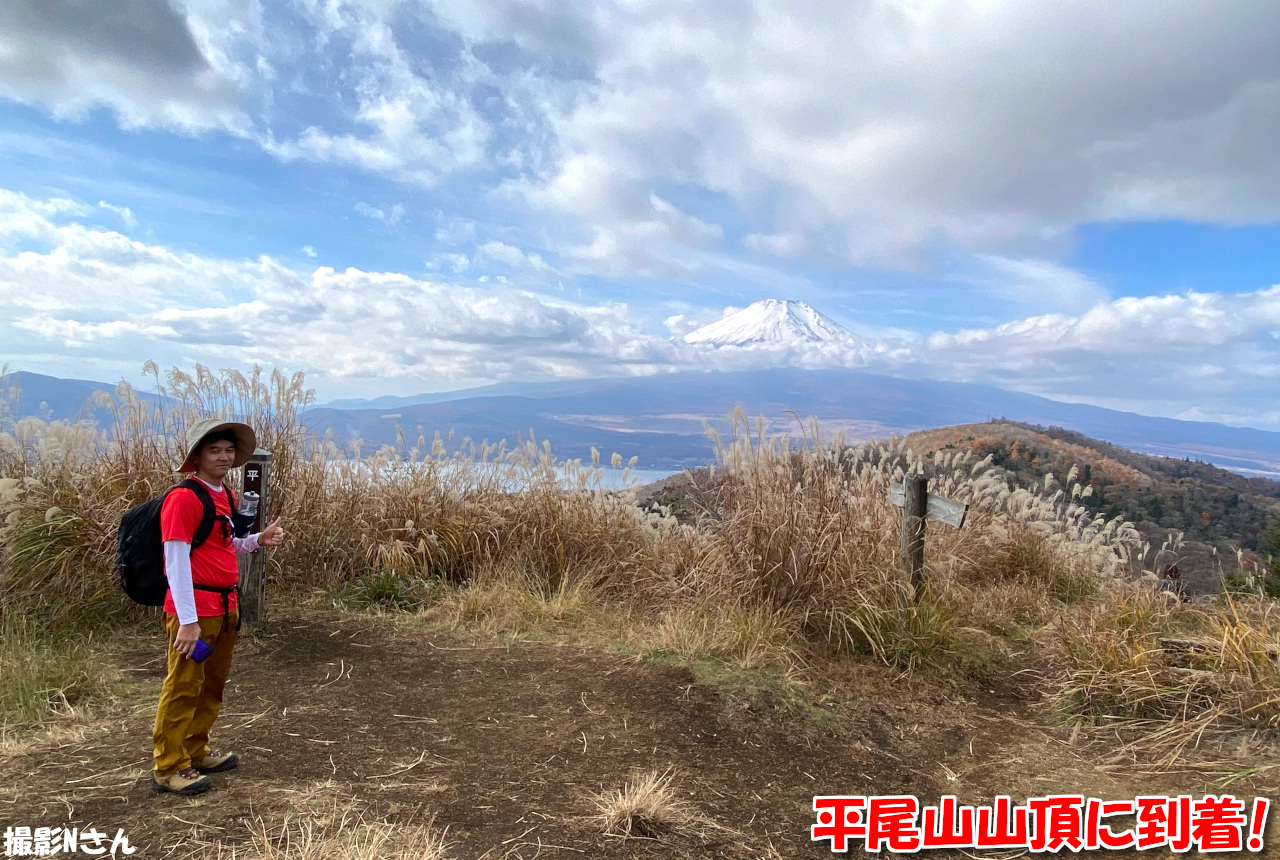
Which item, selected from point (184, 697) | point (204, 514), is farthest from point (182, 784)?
point (204, 514)

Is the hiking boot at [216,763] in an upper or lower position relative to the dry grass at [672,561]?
lower

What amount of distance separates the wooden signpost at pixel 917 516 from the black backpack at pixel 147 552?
13.1 feet

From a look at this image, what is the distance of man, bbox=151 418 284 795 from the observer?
287 cm

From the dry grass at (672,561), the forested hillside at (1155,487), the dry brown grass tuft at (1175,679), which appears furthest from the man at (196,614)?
the forested hillside at (1155,487)

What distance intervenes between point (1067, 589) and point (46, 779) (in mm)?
7246

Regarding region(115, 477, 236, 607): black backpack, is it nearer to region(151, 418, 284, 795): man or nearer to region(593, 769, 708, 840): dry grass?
region(151, 418, 284, 795): man

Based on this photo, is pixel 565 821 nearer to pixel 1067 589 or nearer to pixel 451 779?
pixel 451 779

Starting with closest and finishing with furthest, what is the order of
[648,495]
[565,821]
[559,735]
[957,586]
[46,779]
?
1. [565,821]
2. [46,779]
3. [559,735]
4. [957,586]
5. [648,495]

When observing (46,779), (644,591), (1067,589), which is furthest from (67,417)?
(1067,589)

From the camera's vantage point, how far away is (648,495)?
34.1ft

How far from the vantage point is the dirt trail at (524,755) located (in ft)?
9.53

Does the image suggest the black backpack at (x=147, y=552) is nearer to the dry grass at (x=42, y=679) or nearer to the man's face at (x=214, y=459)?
the man's face at (x=214, y=459)

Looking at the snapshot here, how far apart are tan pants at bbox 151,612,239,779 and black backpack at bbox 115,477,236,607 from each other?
0.43 feet
